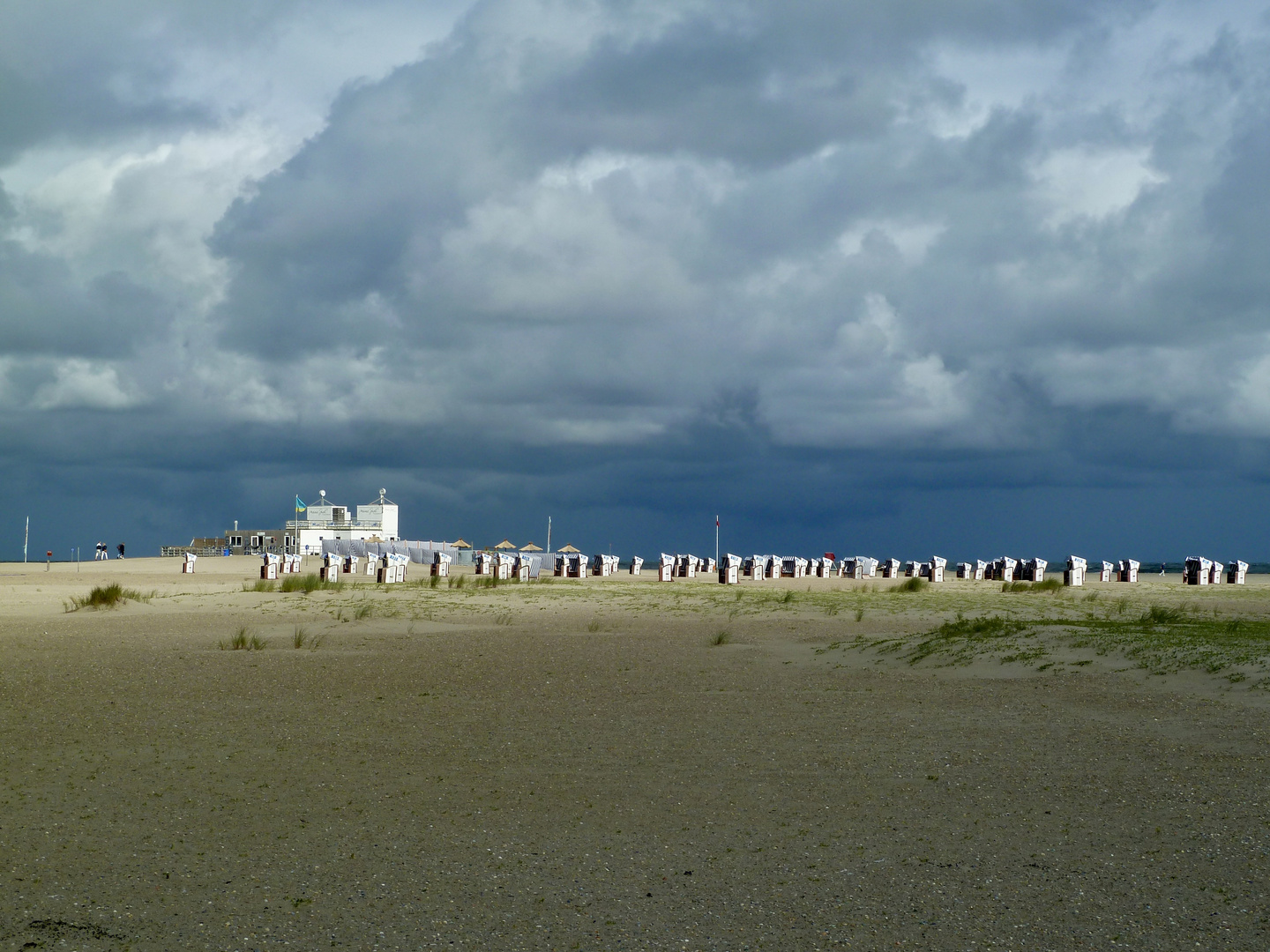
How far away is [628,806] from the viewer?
310 inches

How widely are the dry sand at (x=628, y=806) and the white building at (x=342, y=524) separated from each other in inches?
2962

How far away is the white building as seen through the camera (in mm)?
89125

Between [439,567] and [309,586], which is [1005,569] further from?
[309,586]

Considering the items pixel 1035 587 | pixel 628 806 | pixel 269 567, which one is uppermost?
pixel 1035 587

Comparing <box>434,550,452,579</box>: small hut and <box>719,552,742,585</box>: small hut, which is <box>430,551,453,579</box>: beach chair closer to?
<box>434,550,452,579</box>: small hut

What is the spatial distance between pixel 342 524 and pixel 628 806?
88858 millimetres

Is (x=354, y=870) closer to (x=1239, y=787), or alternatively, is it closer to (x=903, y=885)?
(x=903, y=885)

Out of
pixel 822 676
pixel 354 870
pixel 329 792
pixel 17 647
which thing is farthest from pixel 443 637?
pixel 354 870

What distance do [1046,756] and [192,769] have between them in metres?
7.09

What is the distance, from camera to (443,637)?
798 inches

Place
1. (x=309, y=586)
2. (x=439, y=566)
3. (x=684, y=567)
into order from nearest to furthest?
1. (x=309, y=586)
2. (x=439, y=566)
3. (x=684, y=567)

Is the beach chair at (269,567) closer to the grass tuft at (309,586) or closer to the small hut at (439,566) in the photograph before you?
the small hut at (439,566)

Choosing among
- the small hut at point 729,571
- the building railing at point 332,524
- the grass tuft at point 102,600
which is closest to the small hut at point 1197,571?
the small hut at point 729,571

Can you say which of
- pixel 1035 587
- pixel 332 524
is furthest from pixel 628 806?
pixel 332 524
